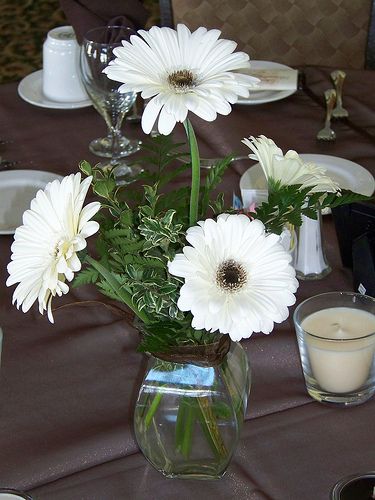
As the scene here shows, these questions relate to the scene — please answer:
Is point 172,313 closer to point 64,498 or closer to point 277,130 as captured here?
point 64,498

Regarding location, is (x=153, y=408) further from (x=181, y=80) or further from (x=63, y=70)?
→ (x=63, y=70)

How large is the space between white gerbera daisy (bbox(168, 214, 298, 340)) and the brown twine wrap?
0.09m

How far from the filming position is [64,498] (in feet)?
2.64

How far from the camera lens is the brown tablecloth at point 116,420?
814 millimetres

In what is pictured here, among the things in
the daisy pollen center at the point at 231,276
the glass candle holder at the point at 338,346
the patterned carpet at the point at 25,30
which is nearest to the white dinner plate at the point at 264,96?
the glass candle holder at the point at 338,346

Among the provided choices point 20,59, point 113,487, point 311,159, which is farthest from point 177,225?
point 20,59

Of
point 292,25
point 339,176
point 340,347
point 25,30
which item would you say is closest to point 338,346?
point 340,347

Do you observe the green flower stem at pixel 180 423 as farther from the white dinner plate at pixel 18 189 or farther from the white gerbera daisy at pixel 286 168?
the white dinner plate at pixel 18 189

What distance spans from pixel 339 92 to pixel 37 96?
1.72ft

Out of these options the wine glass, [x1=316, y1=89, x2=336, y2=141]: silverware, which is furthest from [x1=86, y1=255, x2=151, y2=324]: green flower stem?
[x1=316, y1=89, x2=336, y2=141]: silverware

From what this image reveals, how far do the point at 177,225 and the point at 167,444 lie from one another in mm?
228

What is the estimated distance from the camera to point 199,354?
73 cm

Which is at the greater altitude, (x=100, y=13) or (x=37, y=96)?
(x=100, y=13)

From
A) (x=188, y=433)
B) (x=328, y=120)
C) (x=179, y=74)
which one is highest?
(x=179, y=74)
